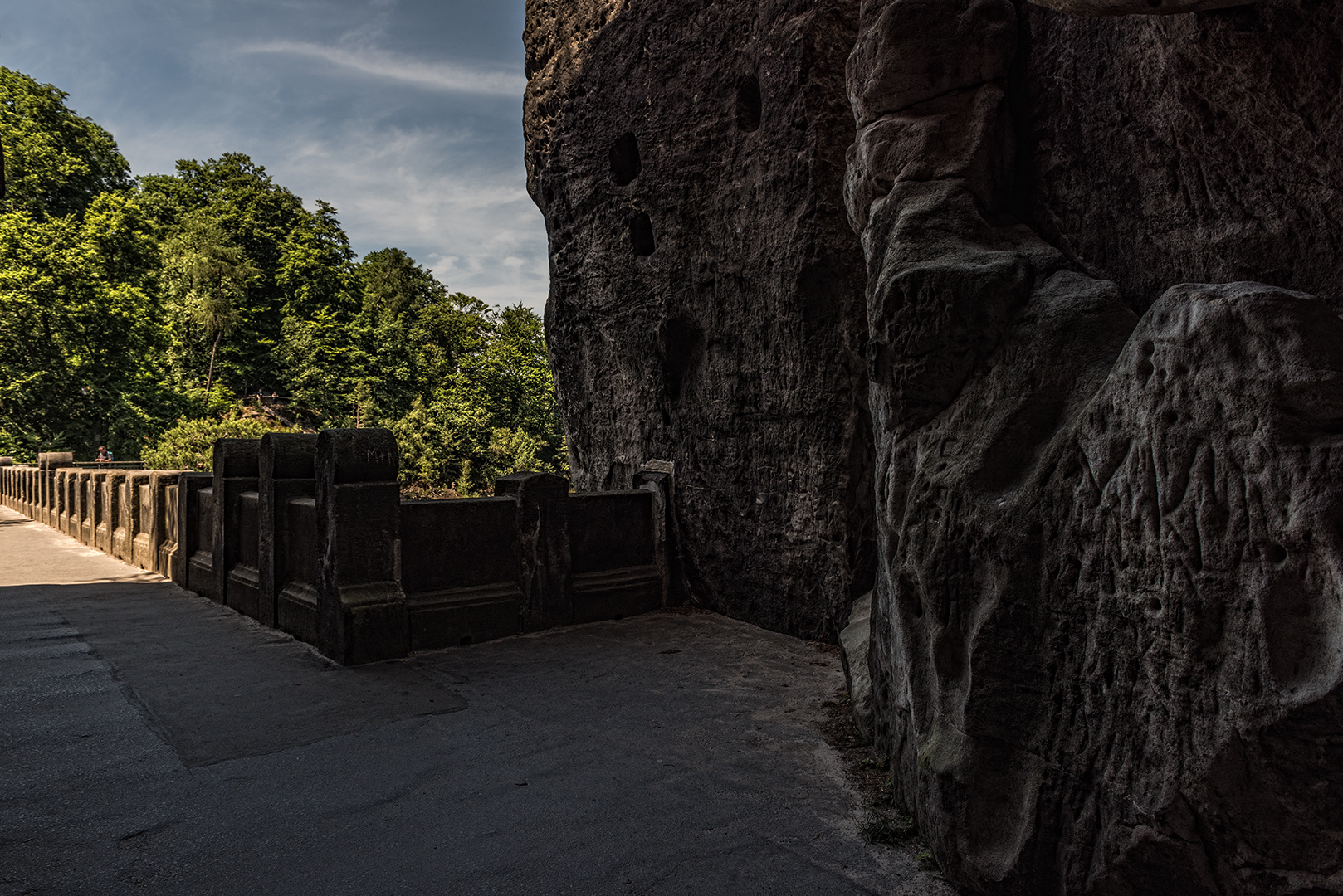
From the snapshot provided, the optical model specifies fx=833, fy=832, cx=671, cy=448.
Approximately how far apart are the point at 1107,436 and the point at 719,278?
507cm

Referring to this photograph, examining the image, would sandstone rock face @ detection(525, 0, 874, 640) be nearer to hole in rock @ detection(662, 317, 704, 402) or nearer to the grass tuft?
hole in rock @ detection(662, 317, 704, 402)

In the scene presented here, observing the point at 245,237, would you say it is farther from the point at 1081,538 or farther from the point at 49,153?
the point at 1081,538

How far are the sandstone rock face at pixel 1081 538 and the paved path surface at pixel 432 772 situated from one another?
64cm

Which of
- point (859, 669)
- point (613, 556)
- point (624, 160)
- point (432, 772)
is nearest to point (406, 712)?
point (432, 772)

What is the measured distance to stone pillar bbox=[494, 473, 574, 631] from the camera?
6.79m

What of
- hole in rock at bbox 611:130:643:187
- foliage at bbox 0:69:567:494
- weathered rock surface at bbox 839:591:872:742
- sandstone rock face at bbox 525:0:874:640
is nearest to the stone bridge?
weathered rock surface at bbox 839:591:872:742

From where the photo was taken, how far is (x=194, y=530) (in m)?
9.45

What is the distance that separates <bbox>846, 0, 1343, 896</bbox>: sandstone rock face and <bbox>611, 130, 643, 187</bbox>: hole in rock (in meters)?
4.92

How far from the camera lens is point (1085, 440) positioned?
8.46ft

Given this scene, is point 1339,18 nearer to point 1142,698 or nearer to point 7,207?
point 1142,698

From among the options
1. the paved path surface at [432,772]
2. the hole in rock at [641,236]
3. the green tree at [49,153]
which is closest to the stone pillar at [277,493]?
the paved path surface at [432,772]

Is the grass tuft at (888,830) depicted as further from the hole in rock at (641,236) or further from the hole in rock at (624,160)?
the hole in rock at (624,160)

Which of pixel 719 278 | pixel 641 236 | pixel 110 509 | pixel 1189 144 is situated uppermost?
pixel 641 236

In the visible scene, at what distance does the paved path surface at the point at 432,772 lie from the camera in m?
2.94
